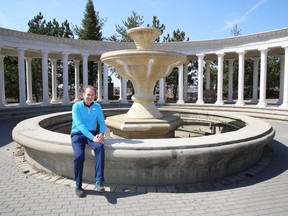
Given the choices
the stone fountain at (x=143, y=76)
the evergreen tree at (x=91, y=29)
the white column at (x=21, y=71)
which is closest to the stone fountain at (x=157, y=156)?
the stone fountain at (x=143, y=76)

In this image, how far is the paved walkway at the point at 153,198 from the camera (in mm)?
4789

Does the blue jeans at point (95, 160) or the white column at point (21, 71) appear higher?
the white column at point (21, 71)

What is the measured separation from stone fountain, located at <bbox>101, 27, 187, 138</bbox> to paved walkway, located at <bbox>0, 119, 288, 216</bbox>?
3.84m

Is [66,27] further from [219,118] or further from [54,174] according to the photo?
[54,174]

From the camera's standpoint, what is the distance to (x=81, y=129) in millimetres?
5645

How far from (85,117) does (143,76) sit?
16.0ft

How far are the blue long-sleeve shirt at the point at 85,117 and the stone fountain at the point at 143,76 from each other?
11.6 ft

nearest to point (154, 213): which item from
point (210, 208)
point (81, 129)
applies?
point (210, 208)

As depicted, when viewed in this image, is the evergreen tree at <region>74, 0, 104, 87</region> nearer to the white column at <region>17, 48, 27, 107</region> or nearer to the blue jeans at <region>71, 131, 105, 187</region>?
the white column at <region>17, 48, 27, 107</region>

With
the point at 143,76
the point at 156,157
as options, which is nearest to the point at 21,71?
the point at 143,76

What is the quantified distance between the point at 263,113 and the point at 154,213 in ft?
64.6

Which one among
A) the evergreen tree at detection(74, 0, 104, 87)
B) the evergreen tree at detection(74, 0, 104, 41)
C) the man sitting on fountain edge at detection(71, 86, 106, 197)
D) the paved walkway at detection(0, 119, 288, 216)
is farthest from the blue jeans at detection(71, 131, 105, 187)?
the evergreen tree at detection(74, 0, 104, 41)

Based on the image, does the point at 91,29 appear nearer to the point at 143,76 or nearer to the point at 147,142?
the point at 143,76

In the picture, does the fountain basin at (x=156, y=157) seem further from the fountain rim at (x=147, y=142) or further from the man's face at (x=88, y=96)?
the man's face at (x=88, y=96)
